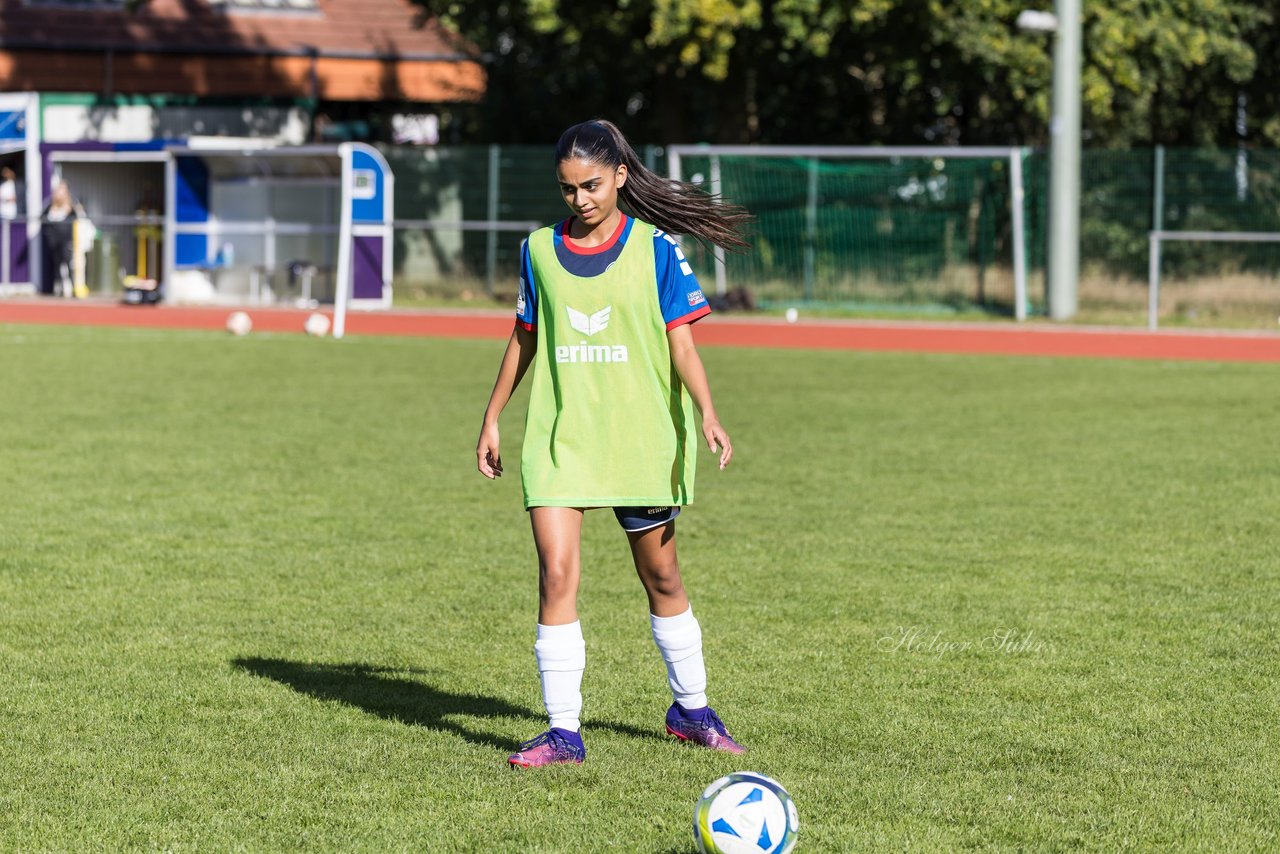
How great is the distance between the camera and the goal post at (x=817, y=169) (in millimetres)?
26594

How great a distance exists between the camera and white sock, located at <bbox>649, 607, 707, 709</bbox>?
5457 millimetres

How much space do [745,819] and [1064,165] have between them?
886 inches

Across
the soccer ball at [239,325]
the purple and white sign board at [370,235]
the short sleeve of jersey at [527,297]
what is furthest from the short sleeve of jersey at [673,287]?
the purple and white sign board at [370,235]

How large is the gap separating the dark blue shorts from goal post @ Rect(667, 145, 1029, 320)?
20628 mm

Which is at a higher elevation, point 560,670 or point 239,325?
point 239,325

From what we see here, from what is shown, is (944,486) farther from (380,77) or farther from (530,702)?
(380,77)

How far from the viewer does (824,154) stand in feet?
90.4

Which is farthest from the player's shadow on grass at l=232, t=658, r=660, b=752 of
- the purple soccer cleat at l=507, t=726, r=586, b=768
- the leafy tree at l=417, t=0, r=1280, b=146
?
the leafy tree at l=417, t=0, r=1280, b=146

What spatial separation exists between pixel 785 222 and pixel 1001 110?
23.9ft

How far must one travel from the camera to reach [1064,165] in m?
25.7

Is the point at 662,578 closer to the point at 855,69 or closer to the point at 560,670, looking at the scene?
the point at 560,670

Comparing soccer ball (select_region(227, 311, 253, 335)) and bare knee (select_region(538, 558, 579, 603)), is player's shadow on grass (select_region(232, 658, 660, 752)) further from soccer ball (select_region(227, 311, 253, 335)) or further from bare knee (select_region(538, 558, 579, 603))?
soccer ball (select_region(227, 311, 253, 335))

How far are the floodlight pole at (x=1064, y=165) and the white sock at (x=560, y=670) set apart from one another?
21526 millimetres

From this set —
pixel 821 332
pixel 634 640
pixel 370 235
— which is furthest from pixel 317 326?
pixel 634 640
